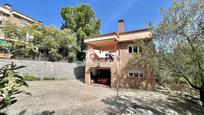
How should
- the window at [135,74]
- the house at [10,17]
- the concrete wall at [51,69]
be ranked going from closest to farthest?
the window at [135,74]
the concrete wall at [51,69]
the house at [10,17]

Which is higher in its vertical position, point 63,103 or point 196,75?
point 196,75

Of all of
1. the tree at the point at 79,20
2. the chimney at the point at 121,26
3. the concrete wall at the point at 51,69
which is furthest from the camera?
the tree at the point at 79,20

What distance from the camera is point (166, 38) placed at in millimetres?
13352

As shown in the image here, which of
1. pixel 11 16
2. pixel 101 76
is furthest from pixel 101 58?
pixel 11 16

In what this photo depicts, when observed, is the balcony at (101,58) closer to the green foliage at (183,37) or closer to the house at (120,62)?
the house at (120,62)

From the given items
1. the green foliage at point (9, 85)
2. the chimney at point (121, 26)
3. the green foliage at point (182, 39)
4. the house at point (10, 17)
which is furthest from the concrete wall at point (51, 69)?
the green foliage at point (9, 85)

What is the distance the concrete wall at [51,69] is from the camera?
2205 centimetres

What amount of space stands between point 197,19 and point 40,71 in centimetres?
2111

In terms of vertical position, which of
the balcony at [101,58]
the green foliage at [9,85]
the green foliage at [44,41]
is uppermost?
the green foliage at [44,41]

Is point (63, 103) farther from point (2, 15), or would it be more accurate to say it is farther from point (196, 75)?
point (2, 15)

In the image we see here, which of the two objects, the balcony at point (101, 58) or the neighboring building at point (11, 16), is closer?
the balcony at point (101, 58)

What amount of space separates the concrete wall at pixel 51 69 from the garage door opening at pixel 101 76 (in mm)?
4736

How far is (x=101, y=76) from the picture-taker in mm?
24297

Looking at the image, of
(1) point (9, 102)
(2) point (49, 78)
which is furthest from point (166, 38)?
(2) point (49, 78)
